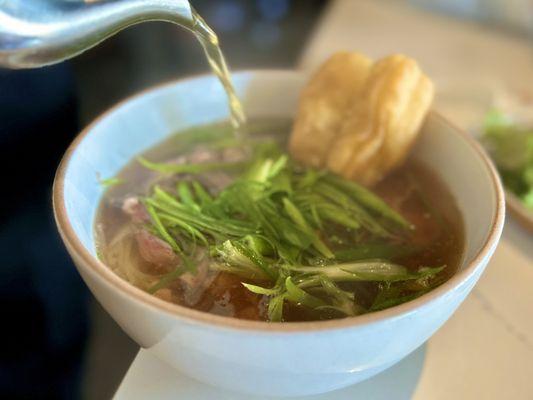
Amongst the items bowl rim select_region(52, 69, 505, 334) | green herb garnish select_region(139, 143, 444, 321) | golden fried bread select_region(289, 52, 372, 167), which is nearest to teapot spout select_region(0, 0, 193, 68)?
bowl rim select_region(52, 69, 505, 334)

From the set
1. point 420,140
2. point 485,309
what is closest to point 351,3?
point 420,140

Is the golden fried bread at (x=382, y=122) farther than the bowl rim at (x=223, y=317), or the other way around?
the golden fried bread at (x=382, y=122)

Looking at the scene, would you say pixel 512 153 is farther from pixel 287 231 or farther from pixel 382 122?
pixel 287 231

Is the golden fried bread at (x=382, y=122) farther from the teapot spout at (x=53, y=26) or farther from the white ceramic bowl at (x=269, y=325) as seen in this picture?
the teapot spout at (x=53, y=26)

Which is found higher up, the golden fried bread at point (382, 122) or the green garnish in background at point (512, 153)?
the golden fried bread at point (382, 122)

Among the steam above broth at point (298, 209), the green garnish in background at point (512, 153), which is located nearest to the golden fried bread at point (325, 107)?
A: the steam above broth at point (298, 209)

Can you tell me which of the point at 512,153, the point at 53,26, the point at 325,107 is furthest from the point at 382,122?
the point at 53,26

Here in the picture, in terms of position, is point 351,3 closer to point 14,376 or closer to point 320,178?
point 320,178

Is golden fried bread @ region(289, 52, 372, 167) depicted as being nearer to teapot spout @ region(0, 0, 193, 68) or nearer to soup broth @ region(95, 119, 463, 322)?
soup broth @ region(95, 119, 463, 322)
